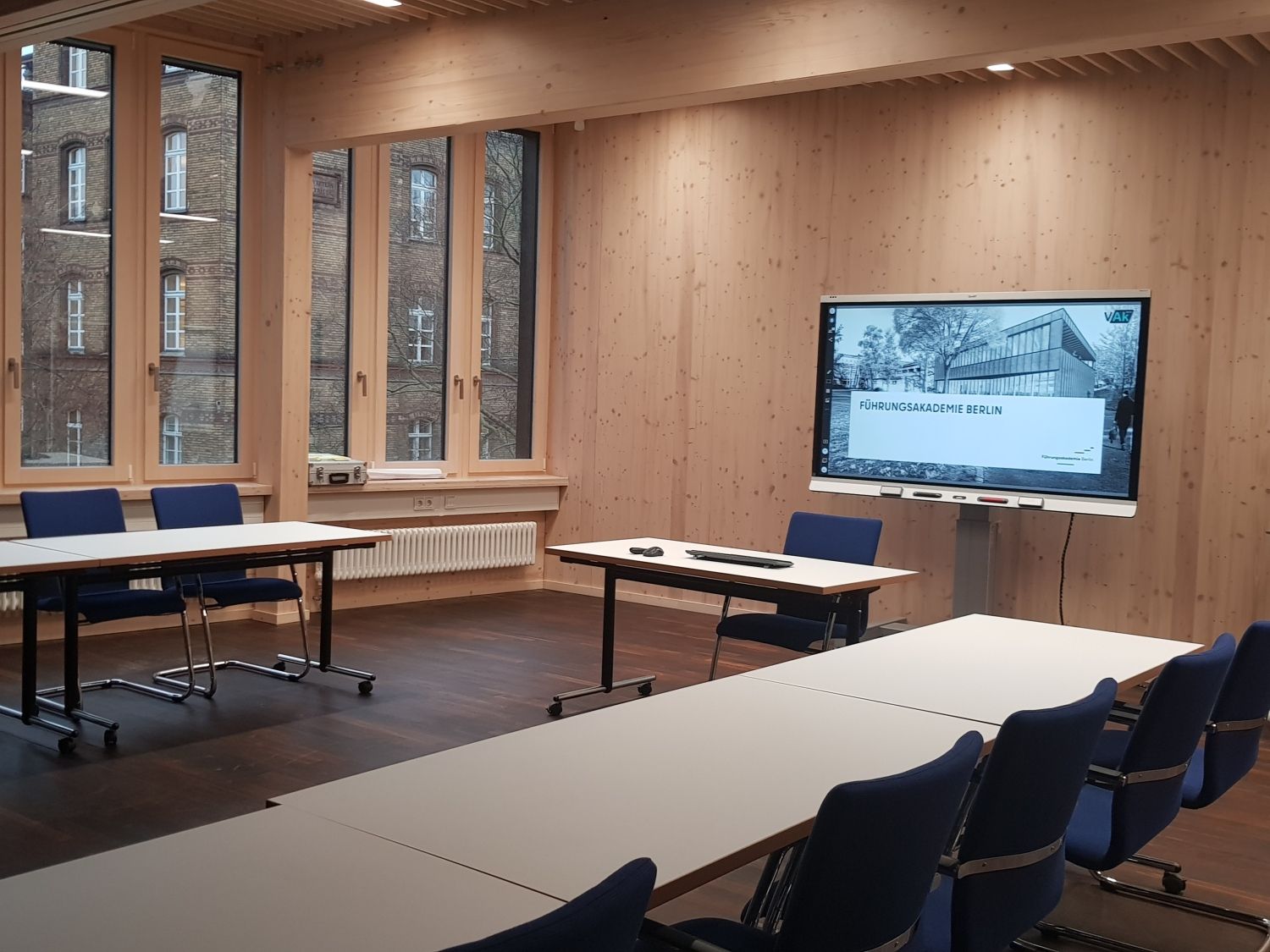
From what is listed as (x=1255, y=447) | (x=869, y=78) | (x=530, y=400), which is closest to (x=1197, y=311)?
(x=1255, y=447)

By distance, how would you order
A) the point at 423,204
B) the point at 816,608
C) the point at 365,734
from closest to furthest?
the point at 365,734 → the point at 816,608 → the point at 423,204

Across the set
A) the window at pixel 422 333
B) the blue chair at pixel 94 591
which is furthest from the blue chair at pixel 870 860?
the window at pixel 422 333

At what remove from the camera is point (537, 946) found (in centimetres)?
127

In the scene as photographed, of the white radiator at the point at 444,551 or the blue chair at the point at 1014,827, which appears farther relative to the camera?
the white radiator at the point at 444,551

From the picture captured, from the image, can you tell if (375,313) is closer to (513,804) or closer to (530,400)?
(530,400)

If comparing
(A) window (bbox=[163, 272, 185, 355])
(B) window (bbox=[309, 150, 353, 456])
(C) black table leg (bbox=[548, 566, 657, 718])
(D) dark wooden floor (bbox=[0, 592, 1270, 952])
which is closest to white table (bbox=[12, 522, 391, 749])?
(D) dark wooden floor (bbox=[0, 592, 1270, 952])

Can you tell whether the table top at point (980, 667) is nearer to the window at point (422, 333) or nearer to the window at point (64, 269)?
the window at point (64, 269)

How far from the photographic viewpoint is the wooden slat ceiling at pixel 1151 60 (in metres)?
6.04

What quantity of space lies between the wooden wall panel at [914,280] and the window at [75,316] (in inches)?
131

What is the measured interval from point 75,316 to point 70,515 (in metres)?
1.62

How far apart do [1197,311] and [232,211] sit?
17.8ft

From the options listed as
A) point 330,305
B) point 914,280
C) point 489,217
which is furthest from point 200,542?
point 914,280

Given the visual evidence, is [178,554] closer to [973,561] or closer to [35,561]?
[35,561]

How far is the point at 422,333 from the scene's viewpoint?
Answer: 8.48m
